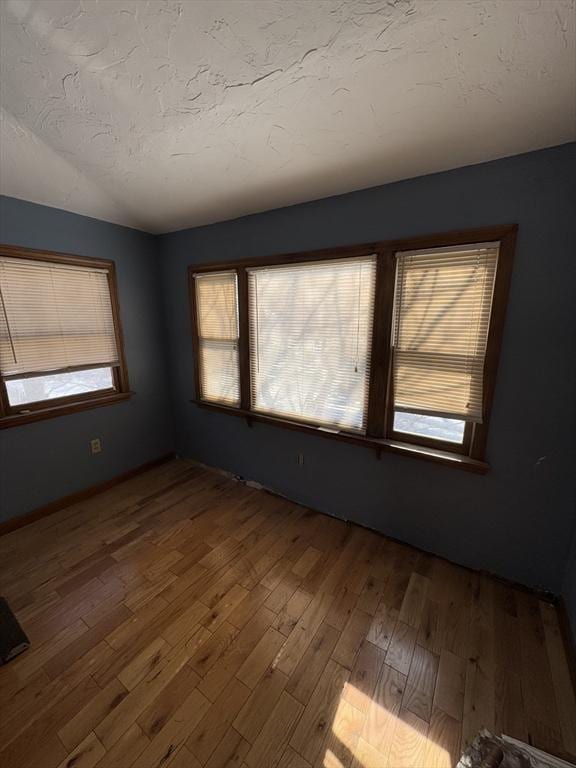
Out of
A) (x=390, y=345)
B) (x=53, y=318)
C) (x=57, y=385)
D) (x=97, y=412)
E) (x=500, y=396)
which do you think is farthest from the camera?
(x=97, y=412)

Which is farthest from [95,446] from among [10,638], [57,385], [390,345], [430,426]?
[430,426]

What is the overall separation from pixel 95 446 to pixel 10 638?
143cm

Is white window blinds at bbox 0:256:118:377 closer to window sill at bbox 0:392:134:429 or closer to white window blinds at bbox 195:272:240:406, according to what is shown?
window sill at bbox 0:392:134:429

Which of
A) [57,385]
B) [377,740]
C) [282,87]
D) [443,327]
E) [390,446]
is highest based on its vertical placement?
[282,87]

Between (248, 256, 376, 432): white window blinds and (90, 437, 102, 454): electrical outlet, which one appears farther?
(90, 437, 102, 454): electrical outlet

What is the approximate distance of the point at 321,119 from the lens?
139cm

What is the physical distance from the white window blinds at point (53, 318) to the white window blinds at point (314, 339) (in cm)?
136

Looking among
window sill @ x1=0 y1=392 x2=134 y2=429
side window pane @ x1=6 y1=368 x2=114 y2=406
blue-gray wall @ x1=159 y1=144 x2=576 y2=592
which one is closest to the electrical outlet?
window sill @ x1=0 y1=392 x2=134 y2=429

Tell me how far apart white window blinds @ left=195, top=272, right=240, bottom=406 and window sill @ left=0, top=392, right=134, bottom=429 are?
2.58ft

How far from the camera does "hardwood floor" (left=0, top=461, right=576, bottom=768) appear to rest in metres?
1.08

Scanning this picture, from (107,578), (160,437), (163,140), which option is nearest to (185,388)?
(160,437)

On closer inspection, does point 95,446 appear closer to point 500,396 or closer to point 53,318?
point 53,318

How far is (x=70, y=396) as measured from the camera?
8.14ft

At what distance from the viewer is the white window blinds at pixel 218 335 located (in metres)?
2.53
